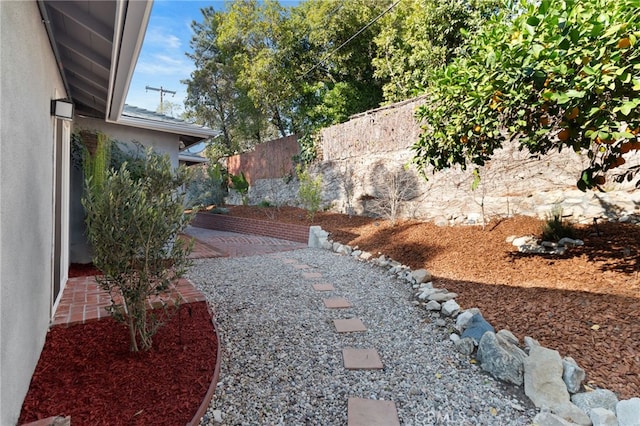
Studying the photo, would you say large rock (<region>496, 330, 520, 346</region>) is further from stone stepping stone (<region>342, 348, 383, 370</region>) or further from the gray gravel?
stone stepping stone (<region>342, 348, 383, 370</region>)

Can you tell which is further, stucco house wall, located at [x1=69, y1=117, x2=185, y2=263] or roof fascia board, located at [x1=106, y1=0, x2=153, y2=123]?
stucco house wall, located at [x1=69, y1=117, x2=185, y2=263]

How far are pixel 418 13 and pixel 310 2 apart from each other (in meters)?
5.74

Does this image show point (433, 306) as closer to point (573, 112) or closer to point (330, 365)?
point (330, 365)

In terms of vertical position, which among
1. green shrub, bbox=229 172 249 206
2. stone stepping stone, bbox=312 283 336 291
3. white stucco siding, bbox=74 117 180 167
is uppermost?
white stucco siding, bbox=74 117 180 167

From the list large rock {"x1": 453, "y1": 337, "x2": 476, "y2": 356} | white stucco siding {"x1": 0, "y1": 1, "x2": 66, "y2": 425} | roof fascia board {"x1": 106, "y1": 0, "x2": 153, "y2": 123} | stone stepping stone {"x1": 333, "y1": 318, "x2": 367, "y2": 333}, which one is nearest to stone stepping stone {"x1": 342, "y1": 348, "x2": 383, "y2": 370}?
stone stepping stone {"x1": 333, "y1": 318, "x2": 367, "y2": 333}

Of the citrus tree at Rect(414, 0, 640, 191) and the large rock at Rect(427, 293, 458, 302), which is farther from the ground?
the citrus tree at Rect(414, 0, 640, 191)

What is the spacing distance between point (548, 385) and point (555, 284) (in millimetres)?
2198

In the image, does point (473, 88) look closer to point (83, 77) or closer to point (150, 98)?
point (83, 77)

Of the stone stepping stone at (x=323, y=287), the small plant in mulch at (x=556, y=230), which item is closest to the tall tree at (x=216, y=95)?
the stone stepping stone at (x=323, y=287)

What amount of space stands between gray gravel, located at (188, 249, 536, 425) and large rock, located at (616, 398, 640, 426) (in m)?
0.55

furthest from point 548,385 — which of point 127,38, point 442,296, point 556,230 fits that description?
point 127,38

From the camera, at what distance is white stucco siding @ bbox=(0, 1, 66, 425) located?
1.73 metres

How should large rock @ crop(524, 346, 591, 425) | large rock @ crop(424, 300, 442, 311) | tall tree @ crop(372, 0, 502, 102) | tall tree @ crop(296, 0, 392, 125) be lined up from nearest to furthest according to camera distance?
large rock @ crop(524, 346, 591, 425) < large rock @ crop(424, 300, 442, 311) < tall tree @ crop(372, 0, 502, 102) < tall tree @ crop(296, 0, 392, 125)

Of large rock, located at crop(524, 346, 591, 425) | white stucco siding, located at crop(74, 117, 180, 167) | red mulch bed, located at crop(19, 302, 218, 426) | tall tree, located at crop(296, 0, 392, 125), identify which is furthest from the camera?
tall tree, located at crop(296, 0, 392, 125)
